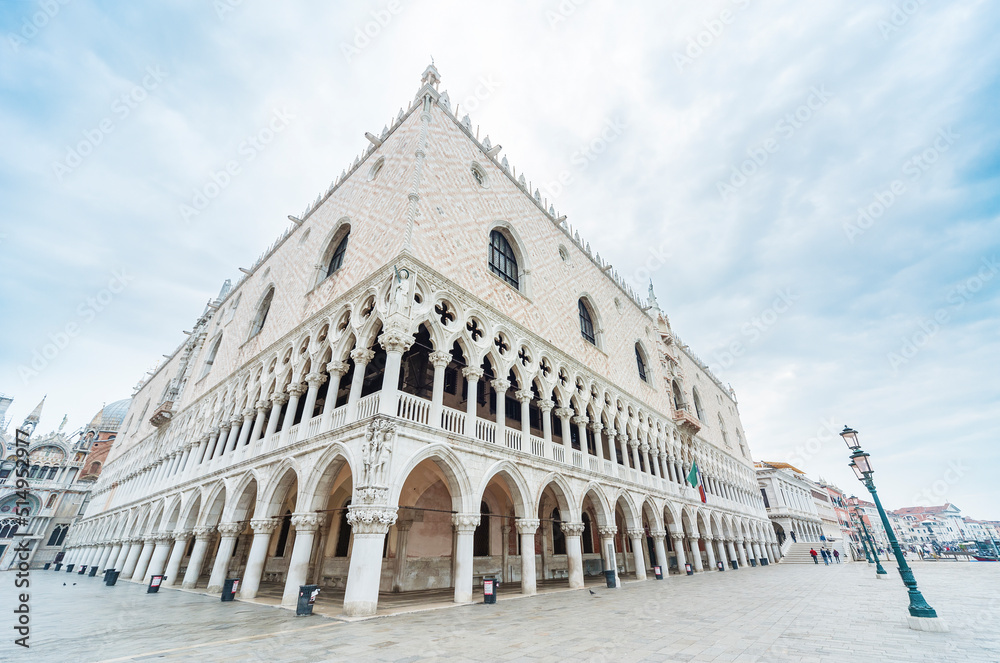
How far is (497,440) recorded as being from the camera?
12.3 meters

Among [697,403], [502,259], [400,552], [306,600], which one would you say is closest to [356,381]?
[306,600]

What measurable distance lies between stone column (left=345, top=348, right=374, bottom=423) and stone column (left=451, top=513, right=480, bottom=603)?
3.72 m

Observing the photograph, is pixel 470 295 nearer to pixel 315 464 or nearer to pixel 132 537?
pixel 315 464

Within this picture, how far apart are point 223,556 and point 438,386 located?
9.15 m

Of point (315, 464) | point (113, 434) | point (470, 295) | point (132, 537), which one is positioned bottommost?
point (132, 537)

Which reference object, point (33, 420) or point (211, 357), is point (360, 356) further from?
point (33, 420)

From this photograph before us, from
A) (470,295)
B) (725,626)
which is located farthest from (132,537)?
(725,626)

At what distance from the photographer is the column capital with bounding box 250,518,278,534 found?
11867mm

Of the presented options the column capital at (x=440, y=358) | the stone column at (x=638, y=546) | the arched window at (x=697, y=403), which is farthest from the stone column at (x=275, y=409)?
the arched window at (x=697, y=403)

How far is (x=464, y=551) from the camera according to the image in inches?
412

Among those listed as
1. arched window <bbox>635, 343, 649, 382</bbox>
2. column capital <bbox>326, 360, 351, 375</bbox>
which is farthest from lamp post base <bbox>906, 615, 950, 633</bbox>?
arched window <bbox>635, 343, 649, 382</bbox>

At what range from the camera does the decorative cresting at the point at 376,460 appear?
8.98 m

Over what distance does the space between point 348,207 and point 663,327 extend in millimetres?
23496

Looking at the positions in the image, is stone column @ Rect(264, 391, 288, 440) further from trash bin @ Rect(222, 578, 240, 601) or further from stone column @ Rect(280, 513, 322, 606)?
stone column @ Rect(280, 513, 322, 606)
